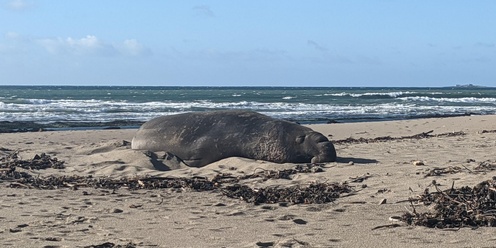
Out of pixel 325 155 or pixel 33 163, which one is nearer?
pixel 325 155

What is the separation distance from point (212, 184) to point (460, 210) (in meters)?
3.58

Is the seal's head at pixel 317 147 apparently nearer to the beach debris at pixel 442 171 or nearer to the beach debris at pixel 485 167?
the beach debris at pixel 442 171

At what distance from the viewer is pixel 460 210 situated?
5617mm

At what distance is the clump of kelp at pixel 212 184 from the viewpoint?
7.23 m

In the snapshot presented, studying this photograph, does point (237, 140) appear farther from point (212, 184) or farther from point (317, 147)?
point (212, 184)

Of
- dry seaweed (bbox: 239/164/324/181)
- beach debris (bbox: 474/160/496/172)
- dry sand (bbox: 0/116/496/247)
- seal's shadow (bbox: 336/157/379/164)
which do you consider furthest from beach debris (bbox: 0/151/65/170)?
beach debris (bbox: 474/160/496/172)

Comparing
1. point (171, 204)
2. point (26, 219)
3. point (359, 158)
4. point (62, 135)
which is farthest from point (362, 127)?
point (26, 219)

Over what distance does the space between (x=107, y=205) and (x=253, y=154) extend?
12.0 ft

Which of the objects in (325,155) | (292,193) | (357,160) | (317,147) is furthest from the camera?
(357,160)

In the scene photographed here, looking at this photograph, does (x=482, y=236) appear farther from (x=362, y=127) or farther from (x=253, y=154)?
(x=362, y=127)

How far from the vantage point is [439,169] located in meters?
8.43

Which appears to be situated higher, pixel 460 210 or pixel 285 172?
pixel 460 210

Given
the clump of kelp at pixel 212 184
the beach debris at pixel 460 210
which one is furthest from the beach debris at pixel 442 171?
the beach debris at pixel 460 210

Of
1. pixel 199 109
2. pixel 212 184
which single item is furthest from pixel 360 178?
pixel 199 109
